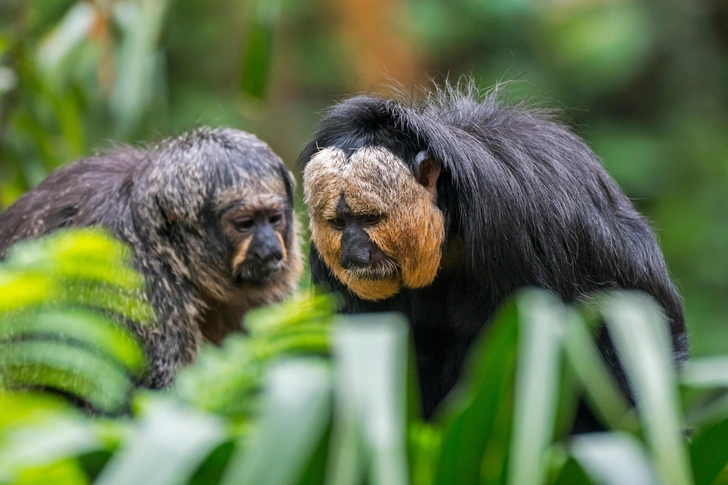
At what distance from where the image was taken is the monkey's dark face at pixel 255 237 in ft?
14.3

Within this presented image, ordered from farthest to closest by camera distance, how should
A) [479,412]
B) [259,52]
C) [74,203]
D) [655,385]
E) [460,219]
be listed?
[74,203], [259,52], [460,219], [479,412], [655,385]

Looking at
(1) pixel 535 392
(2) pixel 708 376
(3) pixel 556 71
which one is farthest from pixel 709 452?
(3) pixel 556 71

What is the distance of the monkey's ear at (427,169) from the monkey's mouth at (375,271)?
30 centimetres

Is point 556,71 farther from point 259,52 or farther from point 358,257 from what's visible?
point 358,257

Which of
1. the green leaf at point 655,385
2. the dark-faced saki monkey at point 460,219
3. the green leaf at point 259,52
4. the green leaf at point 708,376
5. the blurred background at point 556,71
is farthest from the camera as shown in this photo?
the blurred background at point 556,71

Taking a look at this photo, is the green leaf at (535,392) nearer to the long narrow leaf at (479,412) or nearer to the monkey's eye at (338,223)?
the long narrow leaf at (479,412)

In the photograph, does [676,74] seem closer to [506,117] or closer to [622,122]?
[622,122]

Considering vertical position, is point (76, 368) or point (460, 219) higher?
point (460, 219)

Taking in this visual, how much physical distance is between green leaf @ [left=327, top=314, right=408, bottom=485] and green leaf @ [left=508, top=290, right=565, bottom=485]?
158 millimetres

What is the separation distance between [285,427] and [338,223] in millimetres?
2194

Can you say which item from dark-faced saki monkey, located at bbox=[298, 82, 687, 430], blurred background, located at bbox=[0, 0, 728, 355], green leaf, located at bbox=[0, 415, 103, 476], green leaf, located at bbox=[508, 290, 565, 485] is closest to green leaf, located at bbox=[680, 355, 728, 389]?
green leaf, located at bbox=[508, 290, 565, 485]

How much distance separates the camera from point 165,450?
48.9 inches

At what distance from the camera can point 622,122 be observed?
938 centimetres

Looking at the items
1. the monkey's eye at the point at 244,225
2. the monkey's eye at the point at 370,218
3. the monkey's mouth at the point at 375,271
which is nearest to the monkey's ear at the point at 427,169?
the monkey's eye at the point at 370,218
